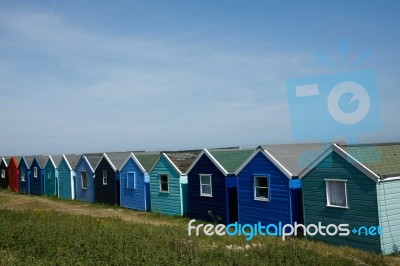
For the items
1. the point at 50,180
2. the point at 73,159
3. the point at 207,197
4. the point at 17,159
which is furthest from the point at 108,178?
the point at 17,159

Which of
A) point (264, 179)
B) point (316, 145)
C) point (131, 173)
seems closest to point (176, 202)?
point (131, 173)

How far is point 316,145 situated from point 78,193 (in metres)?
23.0

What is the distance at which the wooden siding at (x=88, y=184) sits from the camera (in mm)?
34894

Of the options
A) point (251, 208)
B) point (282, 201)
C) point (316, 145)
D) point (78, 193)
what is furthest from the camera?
point (78, 193)

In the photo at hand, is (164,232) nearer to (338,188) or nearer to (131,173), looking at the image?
(338,188)

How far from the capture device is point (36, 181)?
143 ft

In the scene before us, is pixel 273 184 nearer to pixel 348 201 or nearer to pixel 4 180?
pixel 348 201

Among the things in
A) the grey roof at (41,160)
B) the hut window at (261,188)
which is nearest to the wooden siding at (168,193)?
the hut window at (261,188)

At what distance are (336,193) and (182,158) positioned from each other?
12.5m

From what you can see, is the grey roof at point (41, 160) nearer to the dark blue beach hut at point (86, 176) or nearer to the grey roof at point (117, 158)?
the dark blue beach hut at point (86, 176)

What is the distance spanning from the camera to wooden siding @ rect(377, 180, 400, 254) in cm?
1563

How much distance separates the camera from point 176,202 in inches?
1033

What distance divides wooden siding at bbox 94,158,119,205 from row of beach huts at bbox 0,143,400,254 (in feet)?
0.26

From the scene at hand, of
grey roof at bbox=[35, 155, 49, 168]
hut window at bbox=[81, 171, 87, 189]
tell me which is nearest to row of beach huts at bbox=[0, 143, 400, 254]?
hut window at bbox=[81, 171, 87, 189]
